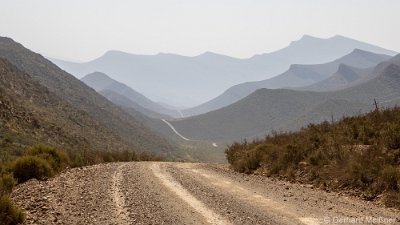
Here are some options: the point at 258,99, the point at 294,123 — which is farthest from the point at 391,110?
the point at 258,99

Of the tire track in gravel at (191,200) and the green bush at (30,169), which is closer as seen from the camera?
the tire track in gravel at (191,200)

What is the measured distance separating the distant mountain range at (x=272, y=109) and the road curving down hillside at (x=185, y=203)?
107107 mm

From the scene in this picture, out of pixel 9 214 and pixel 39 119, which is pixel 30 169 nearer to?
pixel 9 214

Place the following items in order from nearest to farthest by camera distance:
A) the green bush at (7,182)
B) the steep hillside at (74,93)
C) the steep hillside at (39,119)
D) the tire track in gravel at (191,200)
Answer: the tire track in gravel at (191,200), the green bush at (7,182), the steep hillside at (39,119), the steep hillside at (74,93)

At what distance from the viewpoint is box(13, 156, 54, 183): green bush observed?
48.0 ft

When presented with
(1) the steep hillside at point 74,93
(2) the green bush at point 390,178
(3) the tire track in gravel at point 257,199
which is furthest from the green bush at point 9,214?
(1) the steep hillside at point 74,93

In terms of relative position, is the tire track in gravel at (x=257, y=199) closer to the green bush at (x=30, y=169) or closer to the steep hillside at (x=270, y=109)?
the green bush at (x=30, y=169)

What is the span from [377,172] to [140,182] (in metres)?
7.36

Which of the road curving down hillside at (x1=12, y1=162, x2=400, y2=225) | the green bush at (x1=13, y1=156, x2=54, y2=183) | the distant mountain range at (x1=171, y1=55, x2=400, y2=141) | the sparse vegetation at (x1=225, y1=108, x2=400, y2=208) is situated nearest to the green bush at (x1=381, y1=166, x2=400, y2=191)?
the sparse vegetation at (x1=225, y1=108, x2=400, y2=208)

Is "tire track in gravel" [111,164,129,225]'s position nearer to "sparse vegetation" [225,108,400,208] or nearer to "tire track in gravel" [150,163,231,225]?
"tire track in gravel" [150,163,231,225]

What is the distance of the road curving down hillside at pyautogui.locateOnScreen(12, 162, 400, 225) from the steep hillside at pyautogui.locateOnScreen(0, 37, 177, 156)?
6431cm

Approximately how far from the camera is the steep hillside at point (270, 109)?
129m

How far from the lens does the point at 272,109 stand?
143250 millimetres

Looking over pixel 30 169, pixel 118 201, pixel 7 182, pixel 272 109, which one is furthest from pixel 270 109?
pixel 118 201
